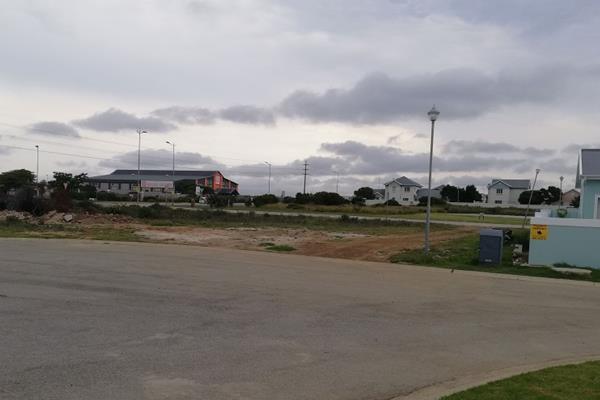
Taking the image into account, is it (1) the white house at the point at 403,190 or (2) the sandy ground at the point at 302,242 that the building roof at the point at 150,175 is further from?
(2) the sandy ground at the point at 302,242

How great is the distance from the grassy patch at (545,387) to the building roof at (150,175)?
13643 cm

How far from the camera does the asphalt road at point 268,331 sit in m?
5.95

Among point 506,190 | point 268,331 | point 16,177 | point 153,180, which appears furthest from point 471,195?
point 268,331

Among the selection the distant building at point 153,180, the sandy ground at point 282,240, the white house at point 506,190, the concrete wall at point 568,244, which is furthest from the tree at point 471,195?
the concrete wall at point 568,244

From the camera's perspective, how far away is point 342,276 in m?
15.2

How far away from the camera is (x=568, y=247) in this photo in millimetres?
17875

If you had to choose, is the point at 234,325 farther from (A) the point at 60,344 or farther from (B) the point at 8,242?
(B) the point at 8,242

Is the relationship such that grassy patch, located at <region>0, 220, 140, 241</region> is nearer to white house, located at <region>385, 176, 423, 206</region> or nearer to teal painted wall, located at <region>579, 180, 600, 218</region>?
teal painted wall, located at <region>579, 180, 600, 218</region>

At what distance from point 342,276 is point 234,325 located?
692cm

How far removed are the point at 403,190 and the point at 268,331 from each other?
12454cm

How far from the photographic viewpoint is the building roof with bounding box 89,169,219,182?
14012cm

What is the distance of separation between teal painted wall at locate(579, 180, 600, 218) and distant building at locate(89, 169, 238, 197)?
349 feet

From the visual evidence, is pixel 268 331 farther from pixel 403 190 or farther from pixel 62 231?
pixel 403 190

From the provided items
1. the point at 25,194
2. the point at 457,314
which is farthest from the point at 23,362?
the point at 25,194
